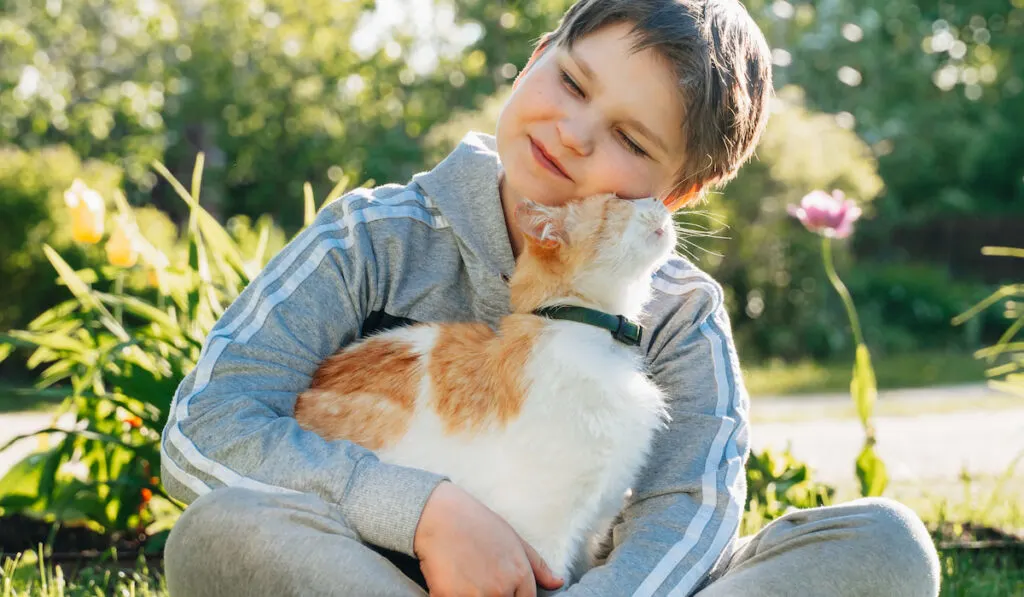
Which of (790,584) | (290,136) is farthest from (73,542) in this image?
(290,136)

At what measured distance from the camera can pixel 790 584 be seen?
176 cm

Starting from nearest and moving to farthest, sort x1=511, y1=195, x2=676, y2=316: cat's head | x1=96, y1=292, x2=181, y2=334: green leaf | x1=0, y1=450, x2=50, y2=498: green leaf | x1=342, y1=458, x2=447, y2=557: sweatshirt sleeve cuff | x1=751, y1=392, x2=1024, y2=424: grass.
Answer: x1=342, y1=458, x2=447, y2=557: sweatshirt sleeve cuff → x1=511, y1=195, x2=676, y2=316: cat's head → x1=96, y1=292, x2=181, y2=334: green leaf → x1=0, y1=450, x2=50, y2=498: green leaf → x1=751, y1=392, x2=1024, y2=424: grass

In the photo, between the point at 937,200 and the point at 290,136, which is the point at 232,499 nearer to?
the point at 290,136

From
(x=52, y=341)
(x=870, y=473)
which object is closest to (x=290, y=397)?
(x=52, y=341)

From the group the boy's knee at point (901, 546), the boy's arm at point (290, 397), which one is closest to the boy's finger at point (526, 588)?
the boy's arm at point (290, 397)

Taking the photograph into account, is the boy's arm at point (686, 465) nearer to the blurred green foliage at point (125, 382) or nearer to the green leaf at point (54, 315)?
the blurred green foliage at point (125, 382)

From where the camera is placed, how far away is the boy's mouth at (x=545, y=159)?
213cm

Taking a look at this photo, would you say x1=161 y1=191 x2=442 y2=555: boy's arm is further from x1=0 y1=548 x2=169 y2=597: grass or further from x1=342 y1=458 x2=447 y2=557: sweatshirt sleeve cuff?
x1=0 y1=548 x2=169 y2=597: grass

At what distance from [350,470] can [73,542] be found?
66.8 inches

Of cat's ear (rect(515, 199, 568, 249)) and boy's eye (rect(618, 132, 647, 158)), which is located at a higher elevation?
boy's eye (rect(618, 132, 647, 158))

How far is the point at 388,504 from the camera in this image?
5.65ft

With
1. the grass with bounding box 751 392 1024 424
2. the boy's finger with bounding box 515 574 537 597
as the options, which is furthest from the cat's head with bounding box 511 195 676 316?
the grass with bounding box 751 392 1024 424

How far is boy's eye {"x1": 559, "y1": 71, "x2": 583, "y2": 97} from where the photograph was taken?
7.00 feet

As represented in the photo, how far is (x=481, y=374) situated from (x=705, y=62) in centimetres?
85
